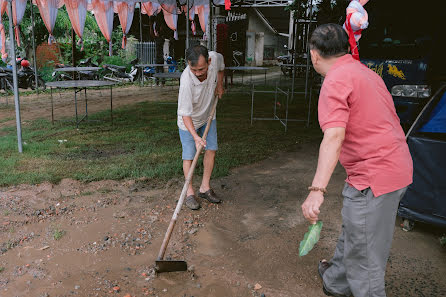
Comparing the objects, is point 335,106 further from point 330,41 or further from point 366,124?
point 330,41

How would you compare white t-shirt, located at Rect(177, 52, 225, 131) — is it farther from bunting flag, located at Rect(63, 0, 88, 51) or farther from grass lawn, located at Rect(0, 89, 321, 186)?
bunting flag, located at Rect(63, 0, 88, 51)

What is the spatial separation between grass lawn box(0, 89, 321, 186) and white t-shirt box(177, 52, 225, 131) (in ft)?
4.24

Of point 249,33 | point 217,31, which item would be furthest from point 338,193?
point 249,33

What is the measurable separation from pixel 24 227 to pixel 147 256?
4.47ft

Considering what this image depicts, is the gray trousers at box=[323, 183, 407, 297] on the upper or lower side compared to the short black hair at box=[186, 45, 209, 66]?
lower

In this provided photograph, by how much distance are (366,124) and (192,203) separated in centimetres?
244

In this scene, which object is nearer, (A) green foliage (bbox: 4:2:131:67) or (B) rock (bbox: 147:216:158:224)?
(B) rock (bbox: 147:216:158:224)

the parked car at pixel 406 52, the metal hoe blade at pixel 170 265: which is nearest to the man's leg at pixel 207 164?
the metal hoe blade at pixel 170 265

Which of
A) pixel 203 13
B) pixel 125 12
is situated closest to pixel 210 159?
pixel 125 12

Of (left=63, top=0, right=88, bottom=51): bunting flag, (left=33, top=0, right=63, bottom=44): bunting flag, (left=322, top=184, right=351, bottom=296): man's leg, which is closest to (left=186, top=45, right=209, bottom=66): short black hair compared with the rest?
(left=322, top=184, right=351, bottom=296): man's leg

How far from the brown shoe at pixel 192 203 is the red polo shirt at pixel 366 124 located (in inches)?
87.8

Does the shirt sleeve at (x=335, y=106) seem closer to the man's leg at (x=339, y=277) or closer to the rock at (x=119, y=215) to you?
the man's leg at (x=339, y=277)

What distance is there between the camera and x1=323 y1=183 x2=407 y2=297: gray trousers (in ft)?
6.53

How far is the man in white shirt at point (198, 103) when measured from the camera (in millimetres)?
3475
